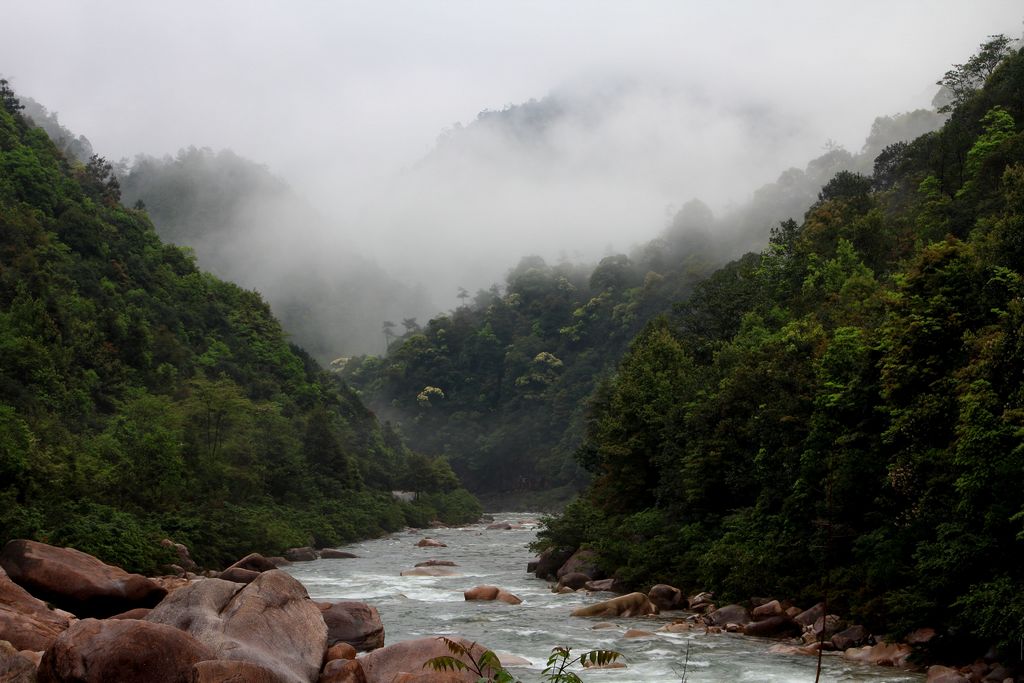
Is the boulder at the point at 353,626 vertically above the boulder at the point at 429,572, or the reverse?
the boulder at the point at 353,626

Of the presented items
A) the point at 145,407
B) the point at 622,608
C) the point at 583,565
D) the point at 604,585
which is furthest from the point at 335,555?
the point at 622,608

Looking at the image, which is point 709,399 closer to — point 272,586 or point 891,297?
point 891,297

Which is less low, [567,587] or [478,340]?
[478,340]

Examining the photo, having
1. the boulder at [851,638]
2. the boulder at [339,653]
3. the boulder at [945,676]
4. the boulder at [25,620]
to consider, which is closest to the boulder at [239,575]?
the boulder at [25,620]

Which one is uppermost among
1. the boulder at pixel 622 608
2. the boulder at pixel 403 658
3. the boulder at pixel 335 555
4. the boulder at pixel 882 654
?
the boulder at pixel 403 658

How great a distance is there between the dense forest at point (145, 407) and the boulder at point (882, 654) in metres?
21.9

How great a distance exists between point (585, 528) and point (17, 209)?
149 feet

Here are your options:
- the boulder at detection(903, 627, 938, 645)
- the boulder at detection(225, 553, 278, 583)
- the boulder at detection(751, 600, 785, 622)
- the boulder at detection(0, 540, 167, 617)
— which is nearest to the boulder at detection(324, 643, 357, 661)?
the boulder at detection(0, 540, 167, 617)

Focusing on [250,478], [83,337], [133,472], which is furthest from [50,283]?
[133,472]

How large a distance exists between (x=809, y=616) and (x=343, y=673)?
12.6 m

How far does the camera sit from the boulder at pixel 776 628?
2166 cm

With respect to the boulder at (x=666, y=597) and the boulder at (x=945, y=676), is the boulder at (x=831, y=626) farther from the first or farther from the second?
the boulder at (x=666, y=597)

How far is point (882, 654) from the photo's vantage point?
17.8 m

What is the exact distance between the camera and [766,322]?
160 feet
